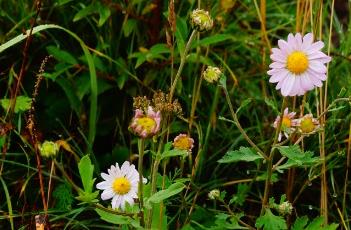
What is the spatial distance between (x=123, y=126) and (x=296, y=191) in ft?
1.63

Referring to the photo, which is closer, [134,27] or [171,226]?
[171,226]

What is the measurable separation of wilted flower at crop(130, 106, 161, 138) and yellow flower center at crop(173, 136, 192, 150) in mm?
205

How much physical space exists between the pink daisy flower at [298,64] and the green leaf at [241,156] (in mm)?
147

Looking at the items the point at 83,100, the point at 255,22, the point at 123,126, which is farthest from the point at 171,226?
the point at 255,22

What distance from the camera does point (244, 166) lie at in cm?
170

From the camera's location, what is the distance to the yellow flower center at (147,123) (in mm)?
972

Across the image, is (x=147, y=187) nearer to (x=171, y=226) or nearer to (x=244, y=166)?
(x=171, y=226)

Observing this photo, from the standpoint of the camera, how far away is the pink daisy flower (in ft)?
3.56

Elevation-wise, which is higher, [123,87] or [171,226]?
[123,87]

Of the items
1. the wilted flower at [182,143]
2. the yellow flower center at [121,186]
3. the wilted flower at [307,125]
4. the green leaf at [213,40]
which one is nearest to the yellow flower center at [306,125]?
the wilted flower at [307,125]

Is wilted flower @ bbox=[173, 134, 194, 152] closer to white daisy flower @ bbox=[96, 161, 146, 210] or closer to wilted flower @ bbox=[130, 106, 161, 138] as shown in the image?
white daisy flower @ bbox=[96, 161, 146, 210]

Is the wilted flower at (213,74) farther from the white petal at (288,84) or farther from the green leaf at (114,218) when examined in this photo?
the green leaf at (114,218)

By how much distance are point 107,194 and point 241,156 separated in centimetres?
25

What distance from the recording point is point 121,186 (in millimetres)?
1160
